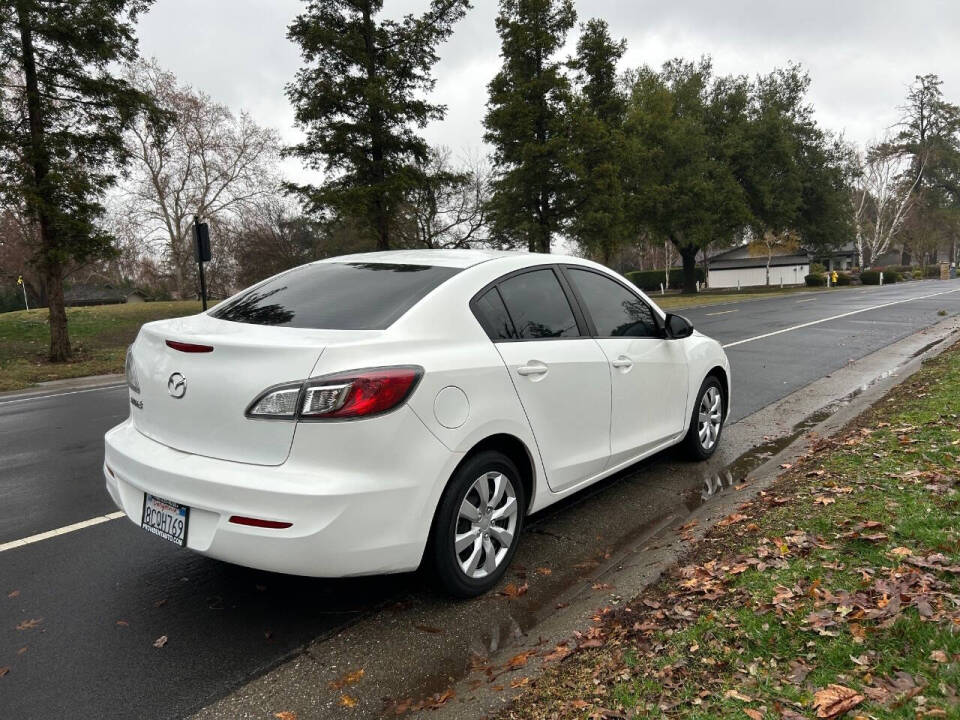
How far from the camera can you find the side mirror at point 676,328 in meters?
4.86

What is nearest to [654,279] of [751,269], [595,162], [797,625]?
[751,269]

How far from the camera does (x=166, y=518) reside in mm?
3037

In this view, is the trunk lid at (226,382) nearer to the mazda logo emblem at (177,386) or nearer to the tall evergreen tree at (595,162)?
the mazda logo emblem at (177,386)

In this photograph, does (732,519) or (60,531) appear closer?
(732,519)

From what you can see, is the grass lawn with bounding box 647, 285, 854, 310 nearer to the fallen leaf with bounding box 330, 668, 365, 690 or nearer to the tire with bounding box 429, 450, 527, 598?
the tire with bounding box 429, 450, 527, 598

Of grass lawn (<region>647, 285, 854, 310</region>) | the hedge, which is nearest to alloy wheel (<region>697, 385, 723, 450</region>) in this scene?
grass lawn (<region>647, 285, 854, 310</region>)

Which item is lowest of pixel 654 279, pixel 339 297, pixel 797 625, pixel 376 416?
pixel 797 625

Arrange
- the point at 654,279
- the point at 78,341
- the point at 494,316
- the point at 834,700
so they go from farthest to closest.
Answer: the point at 654,279 < the point at 78,341 < the point at 494,316 < the point at 834,700

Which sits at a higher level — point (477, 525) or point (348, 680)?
point (477, 525)

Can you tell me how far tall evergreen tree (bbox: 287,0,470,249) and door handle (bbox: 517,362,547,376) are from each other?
1930 centimetres

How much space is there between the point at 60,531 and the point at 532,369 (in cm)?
337

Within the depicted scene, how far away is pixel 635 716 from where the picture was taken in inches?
85.0

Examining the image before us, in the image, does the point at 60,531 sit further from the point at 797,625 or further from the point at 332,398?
the point at 797,625

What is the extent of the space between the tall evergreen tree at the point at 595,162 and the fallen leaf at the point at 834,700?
2894 cm
